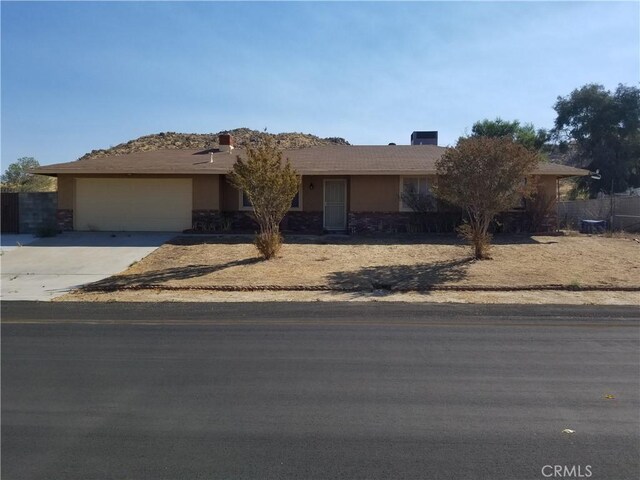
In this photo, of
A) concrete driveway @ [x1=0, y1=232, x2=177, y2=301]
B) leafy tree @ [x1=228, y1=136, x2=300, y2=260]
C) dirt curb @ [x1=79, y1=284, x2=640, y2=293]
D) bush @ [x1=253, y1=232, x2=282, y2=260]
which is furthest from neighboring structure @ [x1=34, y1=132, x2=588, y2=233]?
dirt curb @ [x1=79, y1=284, x2=640, y2=293]

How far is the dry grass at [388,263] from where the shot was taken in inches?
572

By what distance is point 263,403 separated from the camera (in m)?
5.76

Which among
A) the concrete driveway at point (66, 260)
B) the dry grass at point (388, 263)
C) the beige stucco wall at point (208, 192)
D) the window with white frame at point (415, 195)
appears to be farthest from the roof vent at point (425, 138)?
the concrete driveway at point (66, 260)

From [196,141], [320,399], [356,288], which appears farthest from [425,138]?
[320,399]

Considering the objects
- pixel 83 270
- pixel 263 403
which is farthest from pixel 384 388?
pixel 83 270

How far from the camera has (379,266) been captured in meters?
16.5

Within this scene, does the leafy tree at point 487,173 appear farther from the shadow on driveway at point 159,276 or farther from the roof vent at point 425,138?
the roof vent at point 425,138

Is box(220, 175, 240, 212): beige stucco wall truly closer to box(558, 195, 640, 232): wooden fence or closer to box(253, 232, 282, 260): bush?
box(253, 232, 282, 260): bush

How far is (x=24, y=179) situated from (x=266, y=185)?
98.2 ft

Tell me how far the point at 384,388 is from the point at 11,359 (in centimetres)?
472

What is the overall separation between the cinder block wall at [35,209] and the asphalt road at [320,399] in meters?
15.5

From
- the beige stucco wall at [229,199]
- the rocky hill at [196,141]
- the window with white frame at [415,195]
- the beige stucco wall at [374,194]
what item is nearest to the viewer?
the window with white frame at [415,195]

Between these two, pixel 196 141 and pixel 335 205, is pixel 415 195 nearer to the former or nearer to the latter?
pixel 335 205

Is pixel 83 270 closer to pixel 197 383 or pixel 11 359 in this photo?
pixel 11 359
